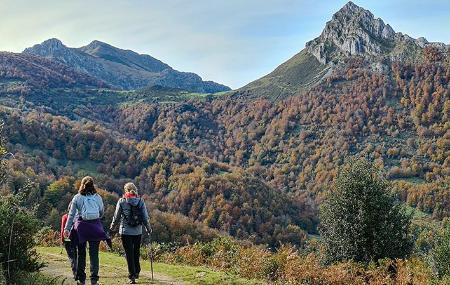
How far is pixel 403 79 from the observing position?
618ft

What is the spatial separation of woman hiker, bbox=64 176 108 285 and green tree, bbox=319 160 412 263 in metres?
15.2

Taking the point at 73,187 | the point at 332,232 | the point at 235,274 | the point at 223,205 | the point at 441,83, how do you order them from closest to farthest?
1. the point at 235,274
2. the point at 332,232
3. the point at 73,187
4. the point at 223,205
5. the point at 441,83

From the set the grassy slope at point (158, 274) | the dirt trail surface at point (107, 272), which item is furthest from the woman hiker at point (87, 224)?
the grassy slope at point (158, 274)

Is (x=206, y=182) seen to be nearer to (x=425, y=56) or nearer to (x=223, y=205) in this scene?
(x=223, y=205)

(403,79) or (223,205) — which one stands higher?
(403,79)

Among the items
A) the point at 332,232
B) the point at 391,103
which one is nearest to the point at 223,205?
the point at 332,232

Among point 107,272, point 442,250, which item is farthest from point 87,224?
point 442,250

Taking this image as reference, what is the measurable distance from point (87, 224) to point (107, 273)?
318 centimetres

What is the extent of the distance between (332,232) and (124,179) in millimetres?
105693

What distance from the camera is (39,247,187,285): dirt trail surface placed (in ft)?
37.4

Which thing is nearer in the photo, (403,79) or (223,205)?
(223,205)

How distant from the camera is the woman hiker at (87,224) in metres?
9.78

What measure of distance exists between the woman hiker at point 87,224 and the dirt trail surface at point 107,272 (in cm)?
76

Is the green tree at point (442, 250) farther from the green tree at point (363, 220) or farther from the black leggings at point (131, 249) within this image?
the black leggings at point (131, 249)
